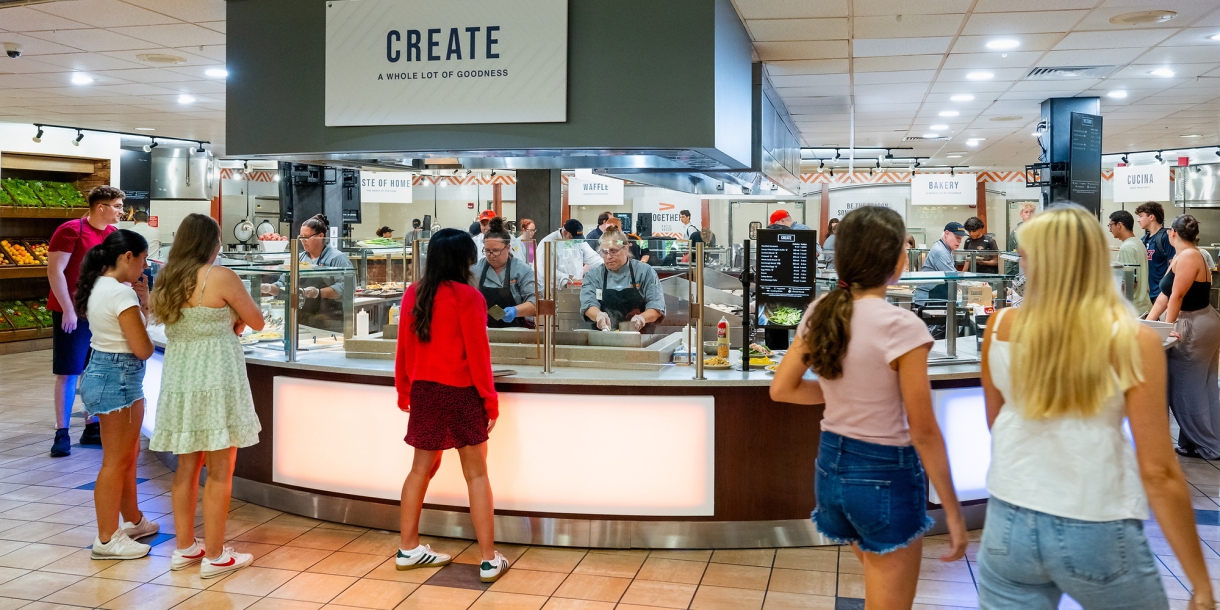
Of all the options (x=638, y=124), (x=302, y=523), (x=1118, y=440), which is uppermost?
(x=638, y=124)

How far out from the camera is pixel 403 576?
397 centimetres

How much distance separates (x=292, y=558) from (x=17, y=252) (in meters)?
9.18

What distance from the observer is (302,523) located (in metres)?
4.70

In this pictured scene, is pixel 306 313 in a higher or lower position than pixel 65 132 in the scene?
lower

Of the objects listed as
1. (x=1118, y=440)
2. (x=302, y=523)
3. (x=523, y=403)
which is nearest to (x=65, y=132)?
(x=302, y=523)

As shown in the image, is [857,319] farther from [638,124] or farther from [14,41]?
[14,41]

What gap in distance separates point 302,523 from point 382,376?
36.4 inches

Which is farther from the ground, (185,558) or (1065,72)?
(1065,72)

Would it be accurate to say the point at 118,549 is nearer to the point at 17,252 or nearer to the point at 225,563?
the point at 225,563

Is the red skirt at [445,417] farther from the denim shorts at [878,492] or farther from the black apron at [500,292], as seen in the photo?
the denim shorts at [878,492]

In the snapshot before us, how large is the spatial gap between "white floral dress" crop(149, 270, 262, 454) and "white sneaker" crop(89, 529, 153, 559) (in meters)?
0.63

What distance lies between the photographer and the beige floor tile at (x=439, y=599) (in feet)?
11.9

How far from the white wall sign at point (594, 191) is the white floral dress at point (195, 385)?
11.4 metres

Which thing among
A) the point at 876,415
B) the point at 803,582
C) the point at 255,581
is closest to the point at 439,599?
the point at 255,581
